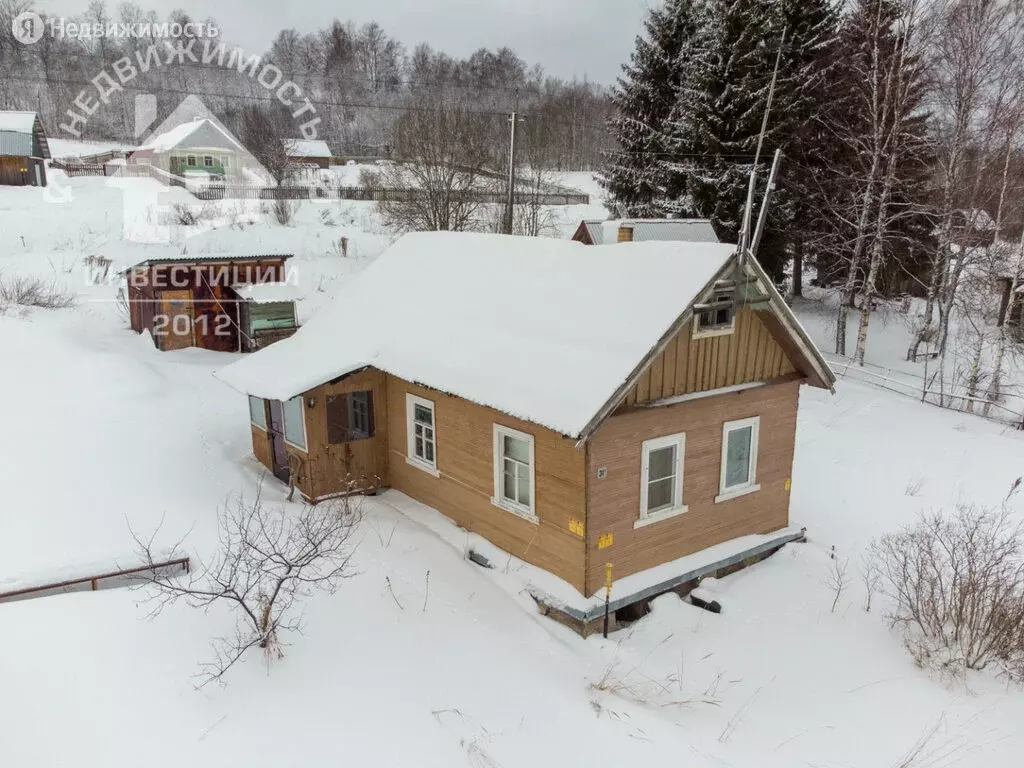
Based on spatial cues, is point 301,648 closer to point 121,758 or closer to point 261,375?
point 121,758

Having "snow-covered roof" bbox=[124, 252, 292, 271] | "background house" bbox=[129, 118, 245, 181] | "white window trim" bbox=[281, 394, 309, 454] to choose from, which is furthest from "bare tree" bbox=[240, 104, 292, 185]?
"white window trim" bbox=[281, 394, 309, 454]

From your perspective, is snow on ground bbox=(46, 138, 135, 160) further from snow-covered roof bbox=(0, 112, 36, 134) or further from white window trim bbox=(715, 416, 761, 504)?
white window trim bbox=(715, 416, 761, 504)

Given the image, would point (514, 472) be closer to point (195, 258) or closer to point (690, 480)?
point (690, 480)

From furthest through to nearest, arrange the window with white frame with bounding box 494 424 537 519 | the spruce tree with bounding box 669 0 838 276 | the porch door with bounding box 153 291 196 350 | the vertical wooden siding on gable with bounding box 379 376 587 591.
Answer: the spruce tree with bounding box 669 0 838 276, the porch door with bounding box 153 291 196 350, the window with white frame with bounding box 494 424 537 519, the vertical wooden siding on gable with bounding box 379 376 587 591

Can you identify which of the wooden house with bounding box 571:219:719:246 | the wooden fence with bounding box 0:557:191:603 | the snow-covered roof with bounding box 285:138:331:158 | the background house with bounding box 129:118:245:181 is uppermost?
the snow-covered roof with bounding box 285:138:331:158

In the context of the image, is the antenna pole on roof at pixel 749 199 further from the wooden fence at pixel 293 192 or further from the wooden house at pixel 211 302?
the wooden house at pixel 211 302

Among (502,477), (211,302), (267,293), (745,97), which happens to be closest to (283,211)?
(211,302)
